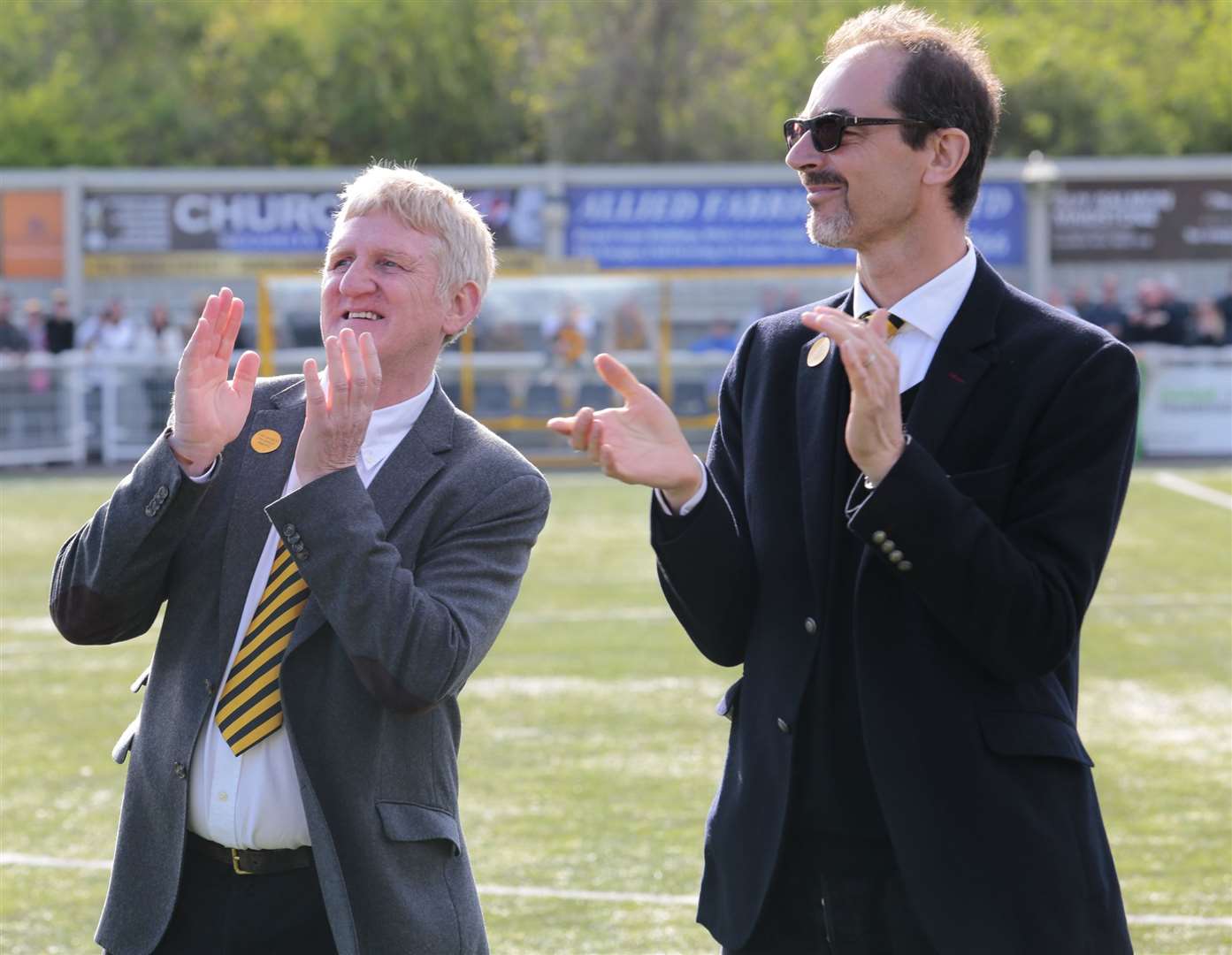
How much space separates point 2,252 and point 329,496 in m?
28.4

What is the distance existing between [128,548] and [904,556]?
122 cm

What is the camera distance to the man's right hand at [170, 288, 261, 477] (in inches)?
121

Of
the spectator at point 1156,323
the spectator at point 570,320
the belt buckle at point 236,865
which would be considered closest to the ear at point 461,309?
the belt buckle at point 236,865

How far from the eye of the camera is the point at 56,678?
10.2 m

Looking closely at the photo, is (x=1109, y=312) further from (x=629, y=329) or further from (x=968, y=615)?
(x=968, y=615)

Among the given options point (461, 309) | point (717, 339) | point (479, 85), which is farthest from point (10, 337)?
point (479, 85)

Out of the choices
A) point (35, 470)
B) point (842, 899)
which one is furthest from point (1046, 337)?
point (35, 470)

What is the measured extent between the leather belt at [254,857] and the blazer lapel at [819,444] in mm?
951

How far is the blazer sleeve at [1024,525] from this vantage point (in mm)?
2727

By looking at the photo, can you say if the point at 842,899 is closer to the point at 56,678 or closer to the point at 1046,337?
the point at 1046,337

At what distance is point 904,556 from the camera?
9.07ft

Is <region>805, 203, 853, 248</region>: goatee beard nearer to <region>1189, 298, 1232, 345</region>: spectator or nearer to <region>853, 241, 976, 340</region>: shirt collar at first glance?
<region>853, 241, 976, 340</region>: shirt collar

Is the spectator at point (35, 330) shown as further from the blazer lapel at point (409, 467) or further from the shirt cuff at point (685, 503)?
the shirt cuff at point (685, 503)

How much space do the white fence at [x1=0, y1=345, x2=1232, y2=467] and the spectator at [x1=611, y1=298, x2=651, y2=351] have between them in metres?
1.06
